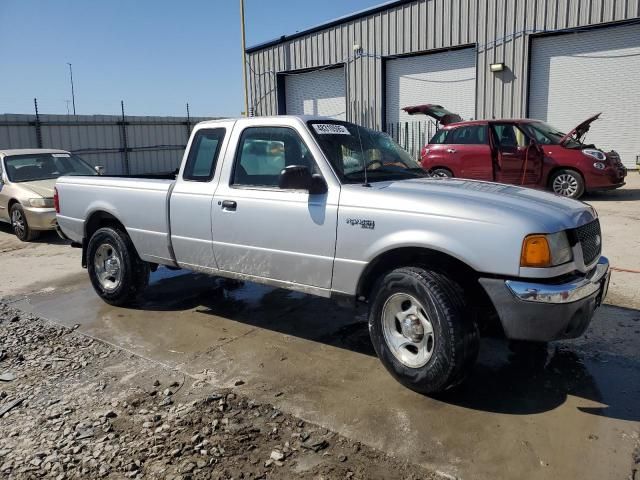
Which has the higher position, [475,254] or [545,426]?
[475,254]

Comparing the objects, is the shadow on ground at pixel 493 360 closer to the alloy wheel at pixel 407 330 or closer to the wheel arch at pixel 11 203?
the alloy wheel at pixel 407 330

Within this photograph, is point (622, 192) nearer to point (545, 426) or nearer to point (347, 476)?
point (545, 426)

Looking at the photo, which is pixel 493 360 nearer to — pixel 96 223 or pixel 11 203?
pixel 96 223

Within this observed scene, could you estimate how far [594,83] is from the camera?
54.5 feet

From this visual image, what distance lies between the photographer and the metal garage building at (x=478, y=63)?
16.3 metres

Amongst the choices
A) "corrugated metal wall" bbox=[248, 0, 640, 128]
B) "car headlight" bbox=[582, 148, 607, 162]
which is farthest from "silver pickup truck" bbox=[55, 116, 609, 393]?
"corrugated metal wall" bbox=[248, 0, 640, 128]

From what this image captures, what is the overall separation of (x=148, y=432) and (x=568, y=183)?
10800 mm

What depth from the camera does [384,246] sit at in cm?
388

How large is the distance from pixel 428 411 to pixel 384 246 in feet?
3.63

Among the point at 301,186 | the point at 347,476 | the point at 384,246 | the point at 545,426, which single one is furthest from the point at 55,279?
the point at 545,426

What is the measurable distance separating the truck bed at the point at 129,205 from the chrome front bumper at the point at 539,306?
125 inches

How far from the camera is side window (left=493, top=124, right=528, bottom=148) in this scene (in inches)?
478

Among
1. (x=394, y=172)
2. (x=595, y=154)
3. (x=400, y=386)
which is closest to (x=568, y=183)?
(x=595, y=154)

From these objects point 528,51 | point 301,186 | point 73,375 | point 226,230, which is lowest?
point 73,375
